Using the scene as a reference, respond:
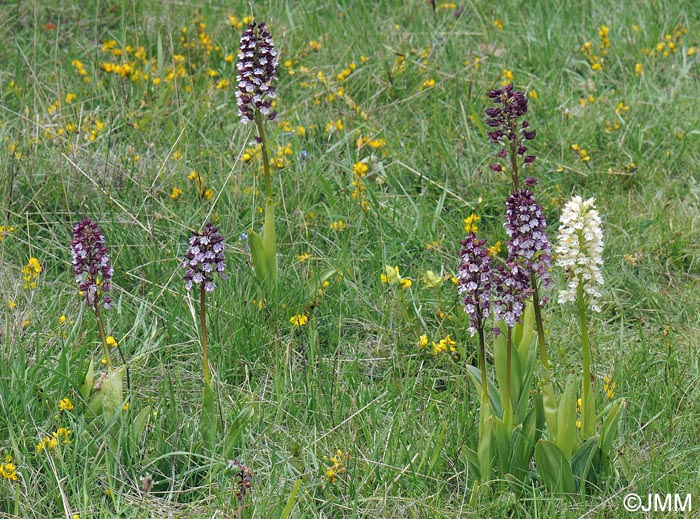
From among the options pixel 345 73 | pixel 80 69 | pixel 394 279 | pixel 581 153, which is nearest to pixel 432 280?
pixel 394 279

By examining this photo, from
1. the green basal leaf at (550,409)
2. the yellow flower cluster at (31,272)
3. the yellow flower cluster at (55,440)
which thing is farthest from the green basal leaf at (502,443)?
the yellow flower cluster at (31,272)

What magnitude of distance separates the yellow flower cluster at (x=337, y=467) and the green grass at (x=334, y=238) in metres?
0.03

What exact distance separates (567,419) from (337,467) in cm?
69

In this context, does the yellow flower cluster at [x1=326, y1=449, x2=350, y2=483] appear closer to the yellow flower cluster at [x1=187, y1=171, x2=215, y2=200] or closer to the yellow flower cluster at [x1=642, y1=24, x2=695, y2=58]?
the yellow flower cluster at [x1=187, y1=171, x2=215, y2=200]

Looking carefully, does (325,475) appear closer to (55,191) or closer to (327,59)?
(55,191)

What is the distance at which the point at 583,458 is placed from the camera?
8.80 ft

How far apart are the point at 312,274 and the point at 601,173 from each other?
5.46 feet

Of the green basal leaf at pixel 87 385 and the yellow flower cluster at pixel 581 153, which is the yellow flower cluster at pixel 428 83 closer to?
the yellow flower cluster at pixel 581 153

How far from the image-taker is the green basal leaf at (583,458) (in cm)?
265

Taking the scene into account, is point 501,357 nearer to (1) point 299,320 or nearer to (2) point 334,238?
(1) point 299,320

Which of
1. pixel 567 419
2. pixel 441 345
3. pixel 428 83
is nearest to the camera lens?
pixel 567 419

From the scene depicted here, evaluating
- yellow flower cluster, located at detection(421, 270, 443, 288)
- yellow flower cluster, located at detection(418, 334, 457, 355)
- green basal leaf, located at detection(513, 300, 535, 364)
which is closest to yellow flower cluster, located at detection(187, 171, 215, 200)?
yellow flower cluster, located at detection(421, 270, 443, 288)

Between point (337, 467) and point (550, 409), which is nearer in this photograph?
point (550, 409)

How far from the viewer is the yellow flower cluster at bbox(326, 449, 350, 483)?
2781 mm
